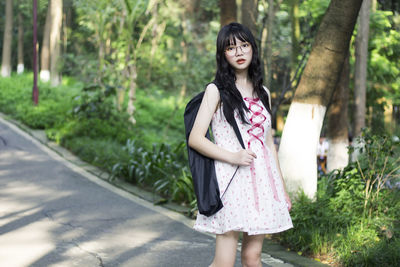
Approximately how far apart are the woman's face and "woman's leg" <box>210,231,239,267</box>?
95 cm

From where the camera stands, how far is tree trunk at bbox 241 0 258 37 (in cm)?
1077

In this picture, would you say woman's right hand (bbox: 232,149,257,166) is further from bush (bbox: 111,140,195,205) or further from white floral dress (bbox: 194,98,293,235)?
bush (bbox: 111,140,195,205)

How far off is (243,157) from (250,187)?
0.20 m

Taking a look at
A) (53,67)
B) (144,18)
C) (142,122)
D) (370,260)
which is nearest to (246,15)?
(370,260)

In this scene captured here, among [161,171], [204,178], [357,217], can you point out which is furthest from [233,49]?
[161,171]

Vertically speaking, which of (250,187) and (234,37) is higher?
(234,37)

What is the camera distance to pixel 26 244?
19.0 feet

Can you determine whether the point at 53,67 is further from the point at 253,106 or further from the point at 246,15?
the point at 253,106

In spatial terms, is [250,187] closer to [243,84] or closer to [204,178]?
[204,178]

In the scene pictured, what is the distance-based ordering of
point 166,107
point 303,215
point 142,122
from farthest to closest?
point 166,107 < point 142,122 < point 303,215

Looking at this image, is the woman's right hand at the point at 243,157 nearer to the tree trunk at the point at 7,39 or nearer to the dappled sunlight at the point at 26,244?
the dappled sunlight at the point at 26,244

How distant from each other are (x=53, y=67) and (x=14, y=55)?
2313 cm

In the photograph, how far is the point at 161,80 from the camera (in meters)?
26.9

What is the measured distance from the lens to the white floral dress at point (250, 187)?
3254mm
